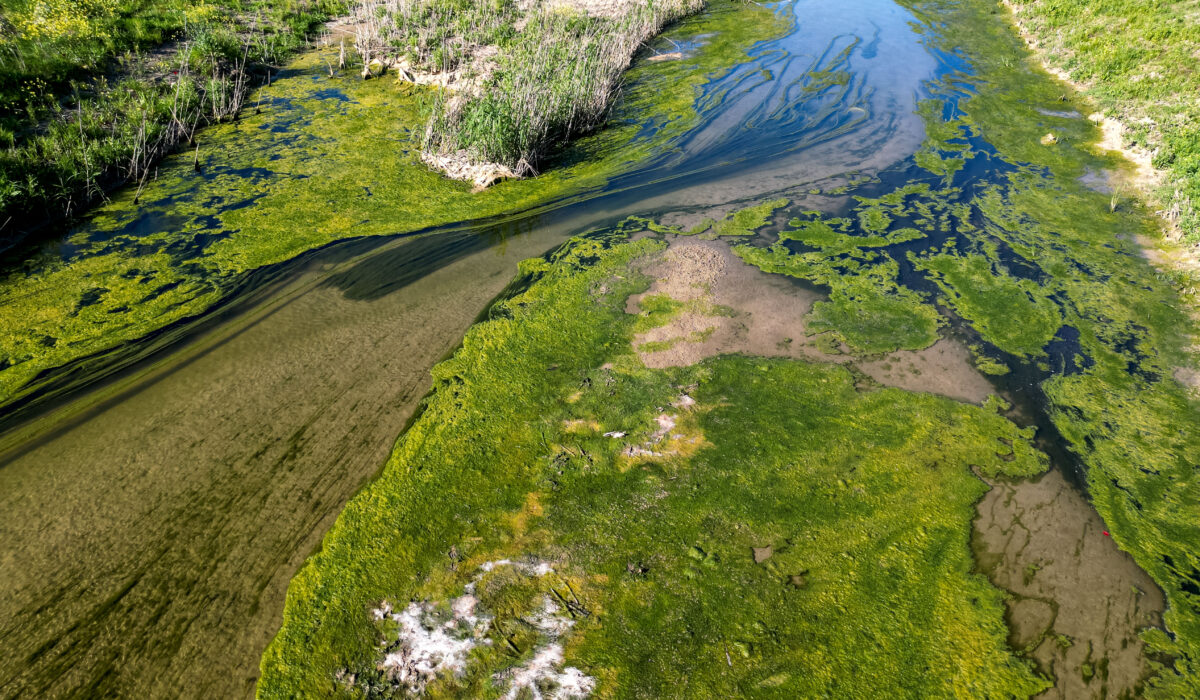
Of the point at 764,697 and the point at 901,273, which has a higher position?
Answer: the point at 901,273

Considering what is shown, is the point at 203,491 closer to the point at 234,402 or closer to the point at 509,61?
the point at 234,402

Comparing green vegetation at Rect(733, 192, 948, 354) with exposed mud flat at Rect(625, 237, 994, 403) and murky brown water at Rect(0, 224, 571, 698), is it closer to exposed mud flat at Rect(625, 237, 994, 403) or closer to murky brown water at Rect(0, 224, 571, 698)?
exposed mud flat at Rect(625, 237, 994, 403)

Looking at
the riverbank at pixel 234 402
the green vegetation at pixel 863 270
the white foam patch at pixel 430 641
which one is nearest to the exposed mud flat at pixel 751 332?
the green vegetation at pixel 863 270

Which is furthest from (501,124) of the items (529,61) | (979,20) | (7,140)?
(979,20)

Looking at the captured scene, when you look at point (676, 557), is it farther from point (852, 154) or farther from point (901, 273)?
point (852, 154)

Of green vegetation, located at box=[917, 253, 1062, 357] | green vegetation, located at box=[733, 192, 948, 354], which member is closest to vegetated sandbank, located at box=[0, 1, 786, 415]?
green vegetation, located at box=[733, 192, 948, 354]

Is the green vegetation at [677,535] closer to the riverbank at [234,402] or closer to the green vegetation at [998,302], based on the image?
the riverbank at [234,402]

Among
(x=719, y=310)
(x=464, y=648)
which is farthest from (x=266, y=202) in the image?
(x=464, y=648)
